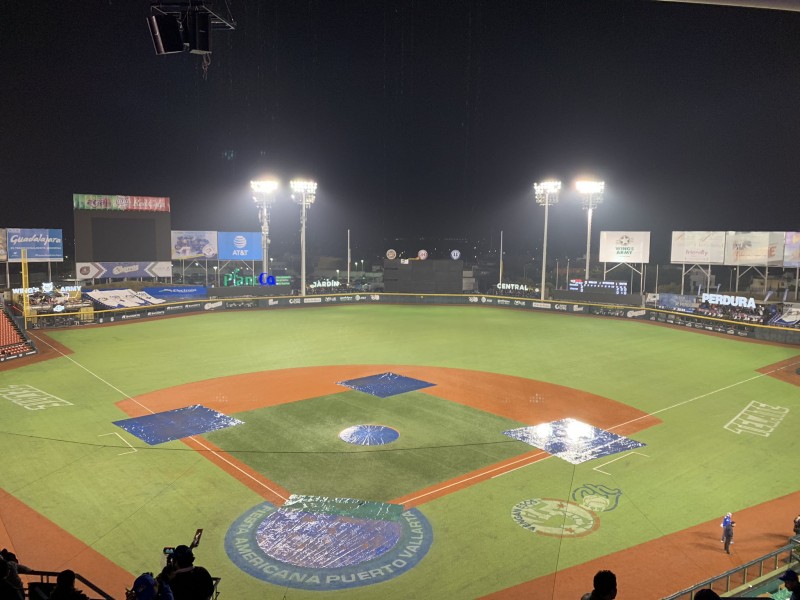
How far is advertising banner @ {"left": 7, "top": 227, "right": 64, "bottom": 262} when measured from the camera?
1565 inches

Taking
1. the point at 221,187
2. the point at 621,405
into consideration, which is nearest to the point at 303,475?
the point at 621,405

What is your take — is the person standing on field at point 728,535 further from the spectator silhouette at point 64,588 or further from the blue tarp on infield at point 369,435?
the spectator silhouette at point 64,588

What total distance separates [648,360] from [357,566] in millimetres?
22015

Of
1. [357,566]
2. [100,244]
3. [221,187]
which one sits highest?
[221,187]

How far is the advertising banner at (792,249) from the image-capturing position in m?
37.4

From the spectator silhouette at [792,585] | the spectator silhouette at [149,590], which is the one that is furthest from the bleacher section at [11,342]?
the spectator silhouette at [792,585]

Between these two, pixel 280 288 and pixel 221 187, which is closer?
pixel 280 288

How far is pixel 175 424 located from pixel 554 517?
11.2 meters

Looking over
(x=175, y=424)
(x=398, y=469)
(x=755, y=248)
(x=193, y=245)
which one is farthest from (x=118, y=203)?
(x=755, y=248)

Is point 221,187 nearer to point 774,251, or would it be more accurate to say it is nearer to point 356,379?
point 356,379

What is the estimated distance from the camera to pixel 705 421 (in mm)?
17375

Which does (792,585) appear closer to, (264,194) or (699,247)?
(699,247)

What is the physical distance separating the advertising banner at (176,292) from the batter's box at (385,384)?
1096 inches

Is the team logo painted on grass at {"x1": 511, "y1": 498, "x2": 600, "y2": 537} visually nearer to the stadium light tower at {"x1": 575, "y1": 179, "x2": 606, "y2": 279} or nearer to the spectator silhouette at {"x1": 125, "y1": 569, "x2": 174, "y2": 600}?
the spectator silhouette at {"x1": 125, "y1": 569, "x2": 174, "y2": 600}
